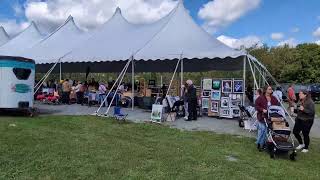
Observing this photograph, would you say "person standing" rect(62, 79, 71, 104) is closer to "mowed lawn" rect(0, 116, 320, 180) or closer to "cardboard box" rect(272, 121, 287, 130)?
"mowed lawn" rect(0, 116, 320, 180)

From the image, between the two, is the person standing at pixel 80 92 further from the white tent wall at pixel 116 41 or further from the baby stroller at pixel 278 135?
the baby stroller at pixel 278 135

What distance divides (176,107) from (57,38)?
1210 centimetres

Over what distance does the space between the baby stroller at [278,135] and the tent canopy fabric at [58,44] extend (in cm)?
1475

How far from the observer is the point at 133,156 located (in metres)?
9.42

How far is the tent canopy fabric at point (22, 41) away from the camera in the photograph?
27.9 meters

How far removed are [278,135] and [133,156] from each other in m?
3.58

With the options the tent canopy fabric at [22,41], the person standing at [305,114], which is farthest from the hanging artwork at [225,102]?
the tent canopy fabric at [22,41]

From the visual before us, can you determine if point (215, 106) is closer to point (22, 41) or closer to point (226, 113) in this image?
point (226, 113)

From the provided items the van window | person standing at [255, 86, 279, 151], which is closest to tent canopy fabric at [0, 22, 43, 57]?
the van window

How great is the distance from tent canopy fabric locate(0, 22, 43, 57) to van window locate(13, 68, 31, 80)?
33.8 feet

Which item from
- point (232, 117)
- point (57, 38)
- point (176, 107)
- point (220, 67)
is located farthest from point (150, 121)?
point (57, 38)

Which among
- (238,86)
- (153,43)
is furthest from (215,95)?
(153,43)

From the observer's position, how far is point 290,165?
377 inches

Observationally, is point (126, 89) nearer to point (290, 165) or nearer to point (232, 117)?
point (232, 117)
